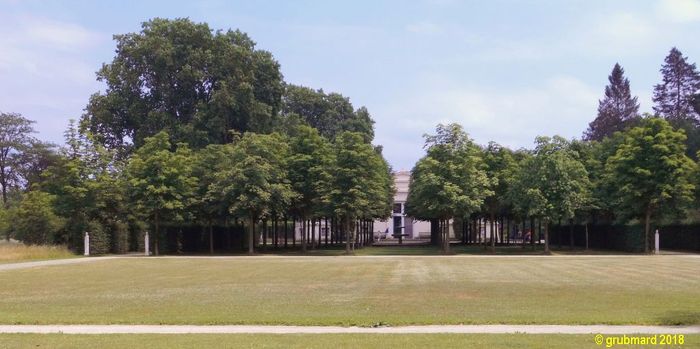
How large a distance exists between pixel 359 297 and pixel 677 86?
92.7 metres

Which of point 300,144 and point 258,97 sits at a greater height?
point 258,97

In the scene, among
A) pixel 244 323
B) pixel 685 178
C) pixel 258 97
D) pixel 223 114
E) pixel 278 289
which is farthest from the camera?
pixel 258 97

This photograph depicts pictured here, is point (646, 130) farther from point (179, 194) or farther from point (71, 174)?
point (71, 174)

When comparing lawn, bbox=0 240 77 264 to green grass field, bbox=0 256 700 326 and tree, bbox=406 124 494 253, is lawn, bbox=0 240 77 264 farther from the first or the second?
tree, bbox=406 124 494 253

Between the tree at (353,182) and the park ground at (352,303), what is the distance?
25.0 meters

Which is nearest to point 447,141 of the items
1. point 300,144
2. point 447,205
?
point 447,205

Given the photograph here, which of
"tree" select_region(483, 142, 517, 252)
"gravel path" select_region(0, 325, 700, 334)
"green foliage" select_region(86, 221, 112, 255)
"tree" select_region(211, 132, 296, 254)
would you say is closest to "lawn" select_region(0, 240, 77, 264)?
"green foliage" select_region(86, 221, 112, 255)

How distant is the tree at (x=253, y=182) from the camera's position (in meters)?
50.9

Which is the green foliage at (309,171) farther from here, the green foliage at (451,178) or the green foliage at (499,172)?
the green foliage at (499,172)

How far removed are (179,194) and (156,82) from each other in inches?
1018

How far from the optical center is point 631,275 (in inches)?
985

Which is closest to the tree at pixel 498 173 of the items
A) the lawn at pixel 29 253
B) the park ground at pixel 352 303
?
the park ground at pixel 352 303

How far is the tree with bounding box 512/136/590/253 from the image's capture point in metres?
50.7

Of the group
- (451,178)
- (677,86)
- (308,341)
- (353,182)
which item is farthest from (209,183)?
(677,86)
